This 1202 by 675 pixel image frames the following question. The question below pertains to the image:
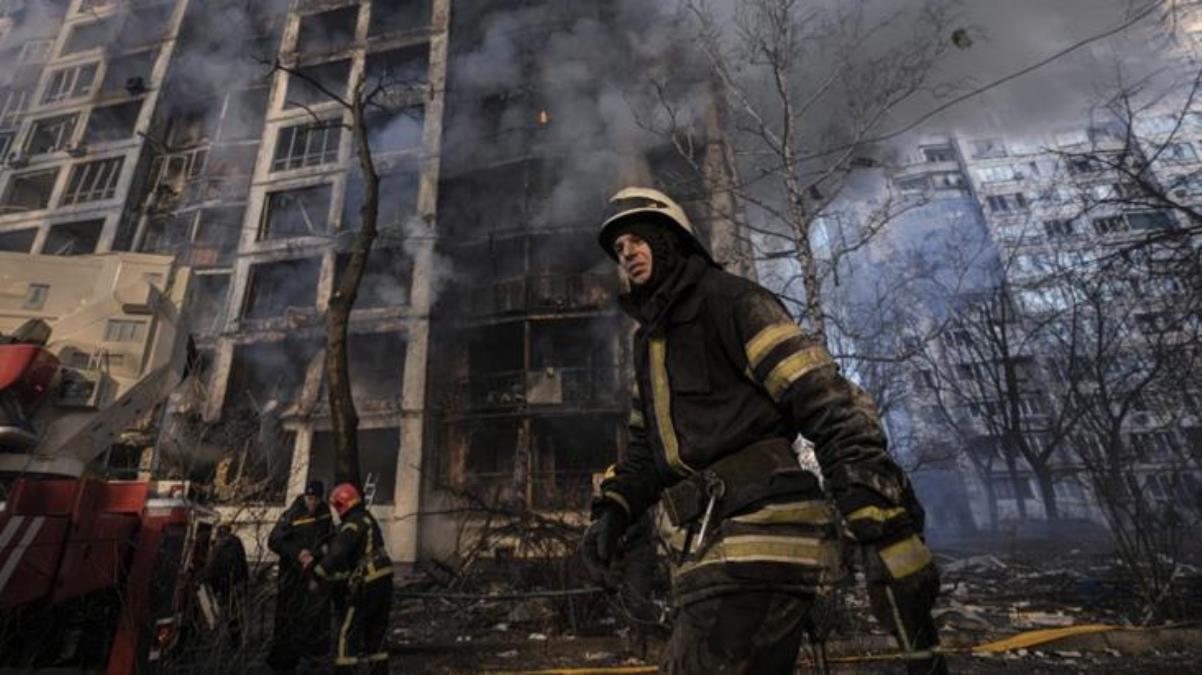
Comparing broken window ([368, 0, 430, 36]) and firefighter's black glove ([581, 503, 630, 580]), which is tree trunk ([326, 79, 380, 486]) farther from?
broken window ([368, 0, 430, 36])

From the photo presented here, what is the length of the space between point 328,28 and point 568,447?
73.9ft

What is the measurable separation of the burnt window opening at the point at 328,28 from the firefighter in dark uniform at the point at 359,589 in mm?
27717

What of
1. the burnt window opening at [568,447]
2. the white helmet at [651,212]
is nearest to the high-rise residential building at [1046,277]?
the white helmet at [651,212]

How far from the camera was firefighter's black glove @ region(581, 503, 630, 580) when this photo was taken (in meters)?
2.17

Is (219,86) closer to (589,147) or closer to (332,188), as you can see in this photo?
(332,188)

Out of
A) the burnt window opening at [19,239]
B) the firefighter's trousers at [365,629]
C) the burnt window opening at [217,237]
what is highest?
the burnt window opening at [19,239]

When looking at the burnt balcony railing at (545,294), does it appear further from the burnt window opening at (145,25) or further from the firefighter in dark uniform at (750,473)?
the burnt window opening at (145,25)

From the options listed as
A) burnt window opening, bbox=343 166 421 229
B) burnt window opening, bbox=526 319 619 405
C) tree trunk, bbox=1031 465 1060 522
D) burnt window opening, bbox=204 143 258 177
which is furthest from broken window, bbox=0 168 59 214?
tree trunk, bbox=1031 465 1060 522

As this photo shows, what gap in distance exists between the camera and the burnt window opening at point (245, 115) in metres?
27.0

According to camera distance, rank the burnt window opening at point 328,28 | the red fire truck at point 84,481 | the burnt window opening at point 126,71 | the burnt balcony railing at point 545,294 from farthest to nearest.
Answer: the burnt window opening at point 126,71 → the burnt window opening at point 328,28 → the burnt balcony railing at point 545,294 → the red fire truck at point 84,481

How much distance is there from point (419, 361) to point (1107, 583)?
17.7 m

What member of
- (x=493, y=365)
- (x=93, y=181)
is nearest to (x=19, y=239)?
(x=93, y=181)

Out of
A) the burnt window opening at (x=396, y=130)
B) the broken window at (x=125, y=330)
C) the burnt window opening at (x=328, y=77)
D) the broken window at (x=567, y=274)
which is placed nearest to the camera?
the broken window at (x=125, y=330)

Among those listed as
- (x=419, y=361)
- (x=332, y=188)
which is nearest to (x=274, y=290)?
(x=332, y=188)
